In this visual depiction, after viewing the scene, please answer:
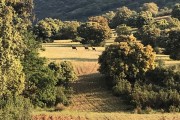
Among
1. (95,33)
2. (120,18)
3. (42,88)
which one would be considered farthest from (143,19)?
(42,88)

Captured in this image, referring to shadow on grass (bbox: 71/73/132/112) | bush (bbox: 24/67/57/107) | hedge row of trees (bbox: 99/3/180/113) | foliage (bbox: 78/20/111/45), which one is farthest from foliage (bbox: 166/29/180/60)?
bush (bbox: 24/67/57/107)

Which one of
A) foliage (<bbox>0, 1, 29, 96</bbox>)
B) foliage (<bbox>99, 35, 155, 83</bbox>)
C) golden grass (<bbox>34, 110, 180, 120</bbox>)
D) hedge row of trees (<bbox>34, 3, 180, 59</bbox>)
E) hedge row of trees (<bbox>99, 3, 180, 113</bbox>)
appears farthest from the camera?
hedge row of trees (<bbox>34, 3, 180, 59</bbox>)

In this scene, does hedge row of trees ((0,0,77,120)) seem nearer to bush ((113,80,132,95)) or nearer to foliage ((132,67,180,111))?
bush ((113,80,132,95))

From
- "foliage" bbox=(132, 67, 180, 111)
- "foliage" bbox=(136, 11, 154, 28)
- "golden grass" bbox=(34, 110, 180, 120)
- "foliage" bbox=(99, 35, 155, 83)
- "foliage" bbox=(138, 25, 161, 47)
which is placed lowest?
"golden grass" bbox=(34, 110, 180, 120)

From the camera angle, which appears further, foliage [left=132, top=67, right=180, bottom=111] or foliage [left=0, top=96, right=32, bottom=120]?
foliage [left=132, top=67, right=180, bottom=111]

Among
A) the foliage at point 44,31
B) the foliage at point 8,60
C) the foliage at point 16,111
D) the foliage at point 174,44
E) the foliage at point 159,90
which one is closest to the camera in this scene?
the foliage at point 16,111

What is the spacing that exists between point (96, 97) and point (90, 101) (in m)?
1.27

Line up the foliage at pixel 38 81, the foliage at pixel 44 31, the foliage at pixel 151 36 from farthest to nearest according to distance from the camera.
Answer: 1. the foliage at pixel 44 31
2. the foliage at pixel 151 36
3. the foliage at pixel 38 81

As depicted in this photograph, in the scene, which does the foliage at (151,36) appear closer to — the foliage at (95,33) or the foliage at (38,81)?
the foliage at (95,33)

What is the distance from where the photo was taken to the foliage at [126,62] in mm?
47062

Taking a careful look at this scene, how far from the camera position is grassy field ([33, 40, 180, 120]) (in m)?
35.7

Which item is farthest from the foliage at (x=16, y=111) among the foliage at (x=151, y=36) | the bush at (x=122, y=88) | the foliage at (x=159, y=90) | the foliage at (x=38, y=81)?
the foliage at (x=151, y=36)

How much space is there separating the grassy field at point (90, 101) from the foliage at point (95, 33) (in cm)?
1102

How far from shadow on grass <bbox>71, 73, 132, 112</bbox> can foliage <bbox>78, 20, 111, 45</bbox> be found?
25318mm
